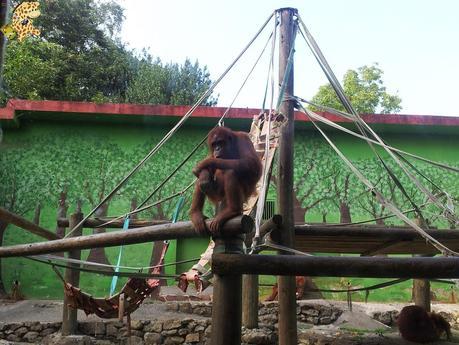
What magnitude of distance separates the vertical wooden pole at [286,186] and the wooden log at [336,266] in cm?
154

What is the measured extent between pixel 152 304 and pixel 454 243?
5.31 m

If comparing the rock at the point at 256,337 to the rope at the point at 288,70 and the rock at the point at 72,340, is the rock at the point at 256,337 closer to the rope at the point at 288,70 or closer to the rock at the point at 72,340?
the rock at the point at 72,340

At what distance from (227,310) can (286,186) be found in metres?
1.78

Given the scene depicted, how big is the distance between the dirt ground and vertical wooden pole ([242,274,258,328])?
43.5 inches

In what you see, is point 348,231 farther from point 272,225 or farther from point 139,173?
point 139,173

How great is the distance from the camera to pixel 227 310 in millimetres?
1977

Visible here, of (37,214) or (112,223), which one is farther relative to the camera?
(37,214)

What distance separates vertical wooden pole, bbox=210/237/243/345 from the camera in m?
1.97

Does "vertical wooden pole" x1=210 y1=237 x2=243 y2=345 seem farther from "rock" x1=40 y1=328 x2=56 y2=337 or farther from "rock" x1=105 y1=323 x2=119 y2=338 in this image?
"rock" x1=40 y1=328 x2=56 y2=337

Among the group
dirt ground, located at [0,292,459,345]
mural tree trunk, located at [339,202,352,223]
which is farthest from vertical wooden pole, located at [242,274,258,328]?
mural tree trunk, located at [339,202,352,223]

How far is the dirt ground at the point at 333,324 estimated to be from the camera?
641 centimetres

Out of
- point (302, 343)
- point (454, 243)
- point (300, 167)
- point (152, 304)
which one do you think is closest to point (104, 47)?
point (300, 167)

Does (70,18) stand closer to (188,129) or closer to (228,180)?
(188,129)

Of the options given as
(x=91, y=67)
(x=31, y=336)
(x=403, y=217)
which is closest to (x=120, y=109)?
(x=31, y=336)
